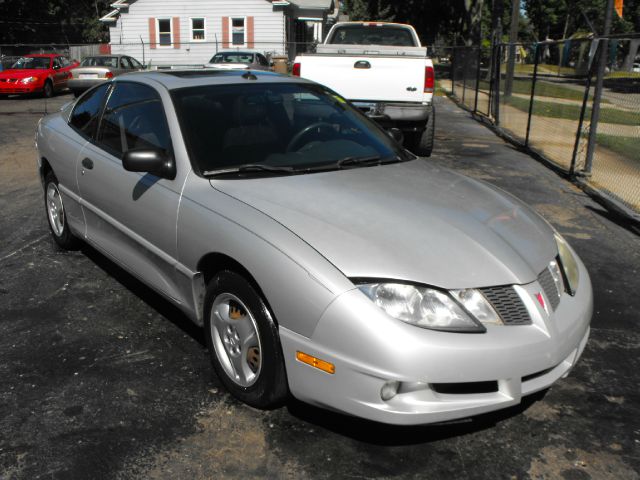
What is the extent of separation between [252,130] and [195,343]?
1334mm

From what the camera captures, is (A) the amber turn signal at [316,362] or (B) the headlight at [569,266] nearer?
(A) the amber turn signal at [316,362]

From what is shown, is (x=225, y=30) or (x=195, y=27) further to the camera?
(x=195, y=27)

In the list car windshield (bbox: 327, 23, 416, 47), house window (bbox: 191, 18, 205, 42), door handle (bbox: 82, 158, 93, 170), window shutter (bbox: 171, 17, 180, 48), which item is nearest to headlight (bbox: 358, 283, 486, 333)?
door handle (bbox: 82, 158, 93, 170)

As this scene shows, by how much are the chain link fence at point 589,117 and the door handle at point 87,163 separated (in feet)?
17.9

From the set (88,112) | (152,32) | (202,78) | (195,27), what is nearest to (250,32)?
(195,27)

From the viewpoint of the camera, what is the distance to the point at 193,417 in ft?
10.3

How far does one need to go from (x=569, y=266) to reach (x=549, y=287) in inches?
16.8

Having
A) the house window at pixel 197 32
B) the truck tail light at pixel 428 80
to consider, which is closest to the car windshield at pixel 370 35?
the truck tail light at pixel 428 80

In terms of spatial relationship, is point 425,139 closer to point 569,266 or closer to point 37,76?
point 569,266

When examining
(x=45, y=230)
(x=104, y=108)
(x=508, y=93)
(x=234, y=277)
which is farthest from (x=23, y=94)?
(x=234, y=277)

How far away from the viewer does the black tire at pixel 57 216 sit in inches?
209

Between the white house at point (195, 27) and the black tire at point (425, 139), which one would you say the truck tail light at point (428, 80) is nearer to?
the black tire at point (425, 139)

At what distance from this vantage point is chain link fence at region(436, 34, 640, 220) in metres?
8.28

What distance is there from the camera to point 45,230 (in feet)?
20.4
